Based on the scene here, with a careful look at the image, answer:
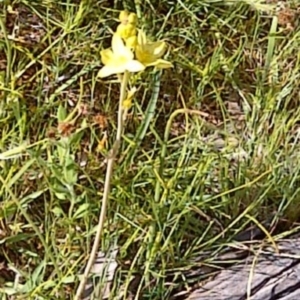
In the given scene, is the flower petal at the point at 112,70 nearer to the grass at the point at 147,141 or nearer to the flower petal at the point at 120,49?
the flower petal at the point at 120,49

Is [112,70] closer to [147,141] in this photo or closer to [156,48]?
[156,48]

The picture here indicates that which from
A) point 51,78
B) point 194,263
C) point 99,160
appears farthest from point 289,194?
point 51,78

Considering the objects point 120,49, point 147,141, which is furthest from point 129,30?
point 147,141

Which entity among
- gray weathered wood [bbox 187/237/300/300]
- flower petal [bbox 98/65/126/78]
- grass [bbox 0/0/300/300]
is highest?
flower petal [bbox 98/65/126/78]

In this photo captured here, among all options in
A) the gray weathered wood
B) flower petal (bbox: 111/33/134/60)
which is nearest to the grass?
the gray weathered wood

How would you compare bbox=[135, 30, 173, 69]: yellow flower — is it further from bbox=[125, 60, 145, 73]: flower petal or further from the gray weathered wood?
the gray weathered wood

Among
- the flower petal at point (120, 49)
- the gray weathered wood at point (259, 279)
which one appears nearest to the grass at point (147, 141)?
the gray weathered wood at point (259, 279)
